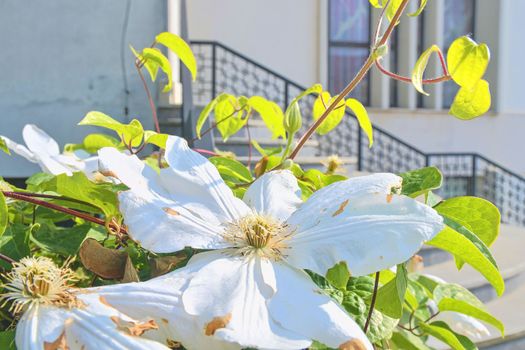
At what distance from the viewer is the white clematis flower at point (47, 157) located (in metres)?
0.58

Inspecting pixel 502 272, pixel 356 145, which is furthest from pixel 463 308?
pixel 356 145

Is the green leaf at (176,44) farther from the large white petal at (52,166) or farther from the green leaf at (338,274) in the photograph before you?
the green leaf at (338,274)

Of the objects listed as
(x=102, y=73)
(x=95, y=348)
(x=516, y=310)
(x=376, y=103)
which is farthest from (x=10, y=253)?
(x=376, y=103)

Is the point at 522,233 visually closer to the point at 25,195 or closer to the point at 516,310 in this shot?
the point at 516,310

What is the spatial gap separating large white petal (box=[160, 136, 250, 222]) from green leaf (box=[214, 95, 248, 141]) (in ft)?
1.19

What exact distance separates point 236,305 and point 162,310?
0.12ft

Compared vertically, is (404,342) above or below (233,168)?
below

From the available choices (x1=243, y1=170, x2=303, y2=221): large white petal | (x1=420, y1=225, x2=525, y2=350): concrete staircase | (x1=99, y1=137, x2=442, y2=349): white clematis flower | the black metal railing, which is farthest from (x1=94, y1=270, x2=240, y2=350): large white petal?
the black metal railing

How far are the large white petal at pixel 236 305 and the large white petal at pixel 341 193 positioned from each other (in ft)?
0.17

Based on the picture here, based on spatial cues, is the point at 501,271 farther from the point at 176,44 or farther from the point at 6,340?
the point at 6,340

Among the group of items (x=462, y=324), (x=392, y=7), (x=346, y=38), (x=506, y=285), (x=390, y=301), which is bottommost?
(x=506, y=285)

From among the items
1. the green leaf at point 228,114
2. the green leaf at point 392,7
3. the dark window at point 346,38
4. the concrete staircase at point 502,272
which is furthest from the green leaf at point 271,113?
the dark window at point 346,38

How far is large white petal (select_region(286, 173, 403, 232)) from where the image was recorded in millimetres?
344

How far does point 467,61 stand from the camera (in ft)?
1.30
